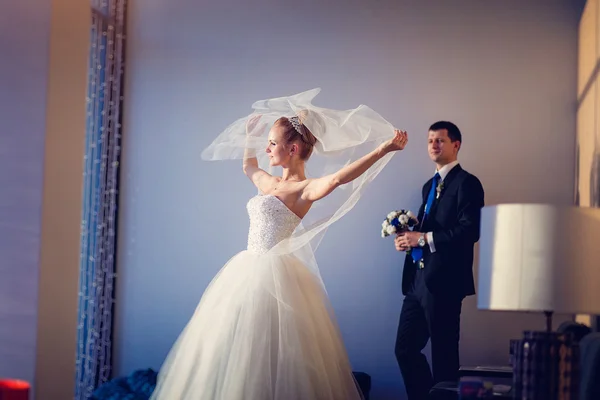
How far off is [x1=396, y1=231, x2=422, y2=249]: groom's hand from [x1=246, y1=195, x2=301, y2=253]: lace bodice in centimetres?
70

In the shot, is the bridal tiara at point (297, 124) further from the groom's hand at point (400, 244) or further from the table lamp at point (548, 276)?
the table lamp at point (548, 276)

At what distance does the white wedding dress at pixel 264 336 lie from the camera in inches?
154

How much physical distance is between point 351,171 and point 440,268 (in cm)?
90

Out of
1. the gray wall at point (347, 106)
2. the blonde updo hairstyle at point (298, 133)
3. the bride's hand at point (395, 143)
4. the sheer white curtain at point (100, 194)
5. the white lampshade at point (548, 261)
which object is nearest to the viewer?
the white lampshade at point (548, 261)

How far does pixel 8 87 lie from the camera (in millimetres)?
2729

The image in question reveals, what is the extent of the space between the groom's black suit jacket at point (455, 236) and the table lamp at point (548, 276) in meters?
2.04

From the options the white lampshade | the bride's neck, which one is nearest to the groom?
the bride's neck

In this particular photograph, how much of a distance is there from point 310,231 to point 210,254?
5.24 feet

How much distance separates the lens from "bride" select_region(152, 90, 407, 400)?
156 inches

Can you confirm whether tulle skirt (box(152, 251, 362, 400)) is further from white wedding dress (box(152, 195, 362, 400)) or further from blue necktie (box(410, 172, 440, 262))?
blue necktie (box(410, 172, 440, 262))

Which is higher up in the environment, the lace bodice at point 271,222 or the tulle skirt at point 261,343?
the lace bodice at point 271,222

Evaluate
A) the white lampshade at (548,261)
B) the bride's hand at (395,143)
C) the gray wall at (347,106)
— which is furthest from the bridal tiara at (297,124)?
the white lampshade at (548,261)

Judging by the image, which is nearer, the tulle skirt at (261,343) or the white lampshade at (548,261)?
the white lampshade at (548,261)

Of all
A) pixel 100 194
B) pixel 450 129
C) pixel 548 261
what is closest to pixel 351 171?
pixel 450 129
